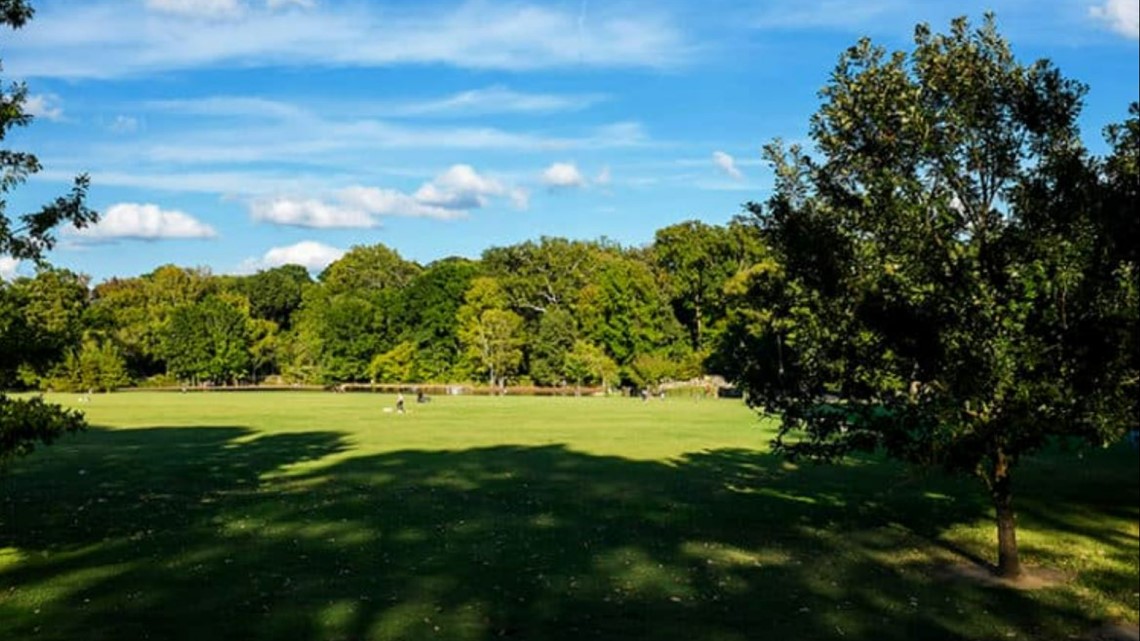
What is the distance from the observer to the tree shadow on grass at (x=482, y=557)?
13.8m

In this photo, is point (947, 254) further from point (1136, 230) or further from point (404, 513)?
point (404, 513)

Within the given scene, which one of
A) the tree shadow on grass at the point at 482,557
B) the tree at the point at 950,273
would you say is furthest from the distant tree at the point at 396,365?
the tree at the point at 950,273

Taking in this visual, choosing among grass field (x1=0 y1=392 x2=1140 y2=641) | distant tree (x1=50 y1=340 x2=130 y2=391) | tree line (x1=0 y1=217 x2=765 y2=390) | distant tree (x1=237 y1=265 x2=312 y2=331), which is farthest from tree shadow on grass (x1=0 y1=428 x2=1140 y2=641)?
distant tree (x1=237 y1=265 x2=312 y2=331)

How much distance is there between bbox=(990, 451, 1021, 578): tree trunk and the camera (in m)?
17.2

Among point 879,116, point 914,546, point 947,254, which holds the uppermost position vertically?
point 879,116

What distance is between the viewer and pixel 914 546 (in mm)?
20406

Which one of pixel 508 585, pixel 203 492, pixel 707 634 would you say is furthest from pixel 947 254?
pixel 203 492

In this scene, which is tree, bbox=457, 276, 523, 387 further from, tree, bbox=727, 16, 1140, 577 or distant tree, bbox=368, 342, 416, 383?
tree, bbox=727, 16, 1140, 577

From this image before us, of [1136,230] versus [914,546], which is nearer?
[1136,230]

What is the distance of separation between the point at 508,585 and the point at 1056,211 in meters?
10.6

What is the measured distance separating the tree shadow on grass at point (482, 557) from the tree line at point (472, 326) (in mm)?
86437

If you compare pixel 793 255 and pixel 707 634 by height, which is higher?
pixel 793 255

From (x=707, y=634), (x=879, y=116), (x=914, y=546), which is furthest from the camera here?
(x=914, y=546)

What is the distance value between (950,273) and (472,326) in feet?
366
